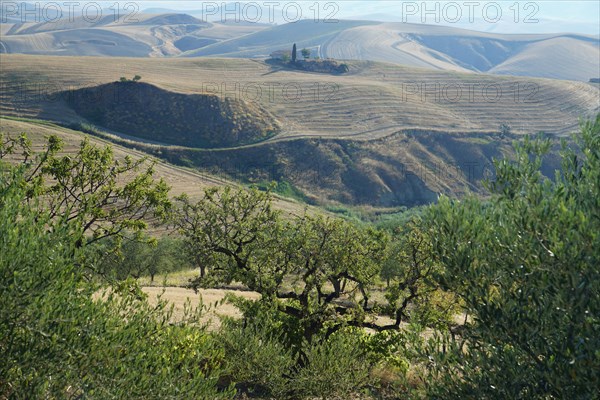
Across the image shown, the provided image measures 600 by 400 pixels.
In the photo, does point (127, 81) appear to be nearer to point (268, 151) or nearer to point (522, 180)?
point (268, 151)

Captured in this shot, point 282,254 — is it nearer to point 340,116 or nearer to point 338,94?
point 340,116

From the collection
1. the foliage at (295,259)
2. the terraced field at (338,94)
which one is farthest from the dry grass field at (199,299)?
the terraced field at (338,94)

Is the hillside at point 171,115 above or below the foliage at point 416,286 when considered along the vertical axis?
above

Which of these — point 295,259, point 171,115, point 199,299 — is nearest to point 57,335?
point 295,259

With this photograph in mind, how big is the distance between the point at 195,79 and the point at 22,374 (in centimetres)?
13780

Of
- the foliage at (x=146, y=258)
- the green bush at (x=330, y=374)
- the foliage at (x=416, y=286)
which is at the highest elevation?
the foliage at (x=416, y=286)

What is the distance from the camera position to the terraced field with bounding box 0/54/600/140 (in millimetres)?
122688

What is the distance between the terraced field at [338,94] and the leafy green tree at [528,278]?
105m

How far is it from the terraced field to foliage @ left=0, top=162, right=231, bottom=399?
103 meters

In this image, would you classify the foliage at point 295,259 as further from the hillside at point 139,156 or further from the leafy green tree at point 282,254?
the hillside at point 139,156

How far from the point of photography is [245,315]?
21.3 meters

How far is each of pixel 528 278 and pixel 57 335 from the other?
28.7ft

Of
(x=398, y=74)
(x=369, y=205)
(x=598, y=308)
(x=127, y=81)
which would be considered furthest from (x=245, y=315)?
(x=398, y=74)

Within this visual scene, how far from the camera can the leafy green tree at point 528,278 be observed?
10344 mm
